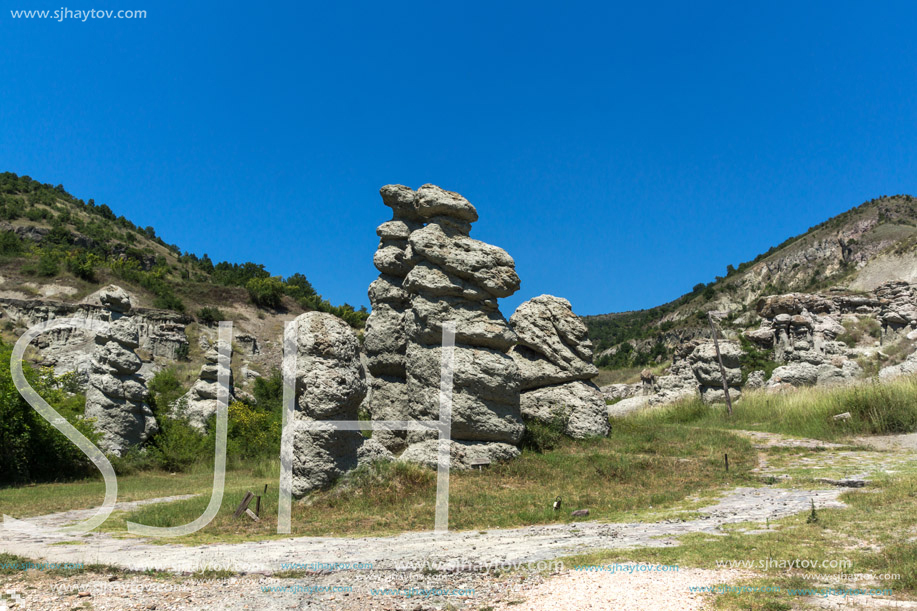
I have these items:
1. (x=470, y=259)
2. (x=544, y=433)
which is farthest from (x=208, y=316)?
(x=544, y=433)

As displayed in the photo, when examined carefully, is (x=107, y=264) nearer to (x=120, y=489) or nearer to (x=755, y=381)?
(x=120, y=489)

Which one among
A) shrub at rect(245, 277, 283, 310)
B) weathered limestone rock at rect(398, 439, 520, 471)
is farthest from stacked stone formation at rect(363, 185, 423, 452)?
shrub at rect(245, 277, 283, 310)

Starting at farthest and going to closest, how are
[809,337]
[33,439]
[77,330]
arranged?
[77,330] < [809,337] < [33,439]

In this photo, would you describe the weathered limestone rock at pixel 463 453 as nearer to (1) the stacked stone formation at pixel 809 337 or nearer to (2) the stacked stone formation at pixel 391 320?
(2) the stacked stone formation at pixel 391 320

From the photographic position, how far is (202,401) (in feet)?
72.2

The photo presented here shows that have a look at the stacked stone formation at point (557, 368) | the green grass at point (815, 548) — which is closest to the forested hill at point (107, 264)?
the stacked stone formation at point (557, 368)

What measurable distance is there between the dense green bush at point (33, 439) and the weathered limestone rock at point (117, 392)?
2.24ft

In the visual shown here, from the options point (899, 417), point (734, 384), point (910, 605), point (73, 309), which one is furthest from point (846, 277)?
point (73, 309)

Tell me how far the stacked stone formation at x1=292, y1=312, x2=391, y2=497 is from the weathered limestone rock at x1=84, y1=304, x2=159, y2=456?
10194 mm

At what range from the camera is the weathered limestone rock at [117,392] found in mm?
16984

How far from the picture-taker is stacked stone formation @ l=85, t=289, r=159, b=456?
17.0m

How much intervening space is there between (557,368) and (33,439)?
13795 millimetres

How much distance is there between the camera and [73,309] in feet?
116

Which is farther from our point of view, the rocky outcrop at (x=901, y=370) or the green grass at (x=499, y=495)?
the rocky outcrop at (x=901, y=370)
